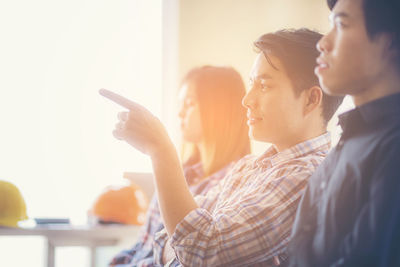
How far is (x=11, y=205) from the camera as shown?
4.33 ft

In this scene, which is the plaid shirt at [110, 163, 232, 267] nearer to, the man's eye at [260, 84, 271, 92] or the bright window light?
the bright window light

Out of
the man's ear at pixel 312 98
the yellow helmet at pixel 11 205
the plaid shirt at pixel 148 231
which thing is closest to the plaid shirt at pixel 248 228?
the man's ear at pixel 312 98

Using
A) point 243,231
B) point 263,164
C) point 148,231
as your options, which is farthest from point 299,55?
point 148,231

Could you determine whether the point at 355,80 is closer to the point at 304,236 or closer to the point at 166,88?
the point at 304,236

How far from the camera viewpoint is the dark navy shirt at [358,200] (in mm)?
451

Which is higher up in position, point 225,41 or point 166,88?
point 225,41

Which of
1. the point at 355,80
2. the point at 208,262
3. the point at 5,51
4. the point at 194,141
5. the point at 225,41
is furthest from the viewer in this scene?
the point at 225,41

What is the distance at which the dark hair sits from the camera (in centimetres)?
78

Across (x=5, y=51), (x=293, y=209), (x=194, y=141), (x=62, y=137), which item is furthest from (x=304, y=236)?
(x=5, y=51)

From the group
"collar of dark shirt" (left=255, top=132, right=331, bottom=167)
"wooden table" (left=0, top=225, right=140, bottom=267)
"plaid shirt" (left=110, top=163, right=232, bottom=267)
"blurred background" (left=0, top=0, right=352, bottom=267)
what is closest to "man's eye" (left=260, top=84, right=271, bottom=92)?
"collar of dark shirt" (left=255, top=132, right=331, bottom=167)

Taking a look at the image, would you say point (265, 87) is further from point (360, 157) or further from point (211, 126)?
point (211, 126)

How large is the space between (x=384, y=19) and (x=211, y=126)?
34.6 inches

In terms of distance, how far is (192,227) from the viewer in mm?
700

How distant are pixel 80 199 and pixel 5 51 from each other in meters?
0.60
